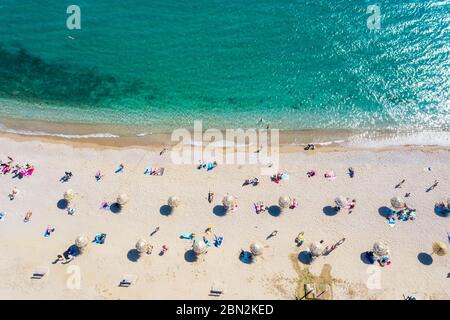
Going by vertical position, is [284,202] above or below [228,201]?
below

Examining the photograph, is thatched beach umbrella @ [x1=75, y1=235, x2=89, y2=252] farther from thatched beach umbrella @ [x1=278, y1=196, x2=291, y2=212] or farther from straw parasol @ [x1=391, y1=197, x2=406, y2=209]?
straw parasol @ [x1=391, y1=197, x2=406, y2=209]

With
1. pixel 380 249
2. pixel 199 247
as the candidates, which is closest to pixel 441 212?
pixel 380 249

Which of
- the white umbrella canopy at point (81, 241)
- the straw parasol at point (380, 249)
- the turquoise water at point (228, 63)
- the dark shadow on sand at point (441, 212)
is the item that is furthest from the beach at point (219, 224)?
the turquoise water at point (228, 63)

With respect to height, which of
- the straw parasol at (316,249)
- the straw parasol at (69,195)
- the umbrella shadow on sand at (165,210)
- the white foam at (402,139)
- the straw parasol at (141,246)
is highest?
the white foam at (402,139)

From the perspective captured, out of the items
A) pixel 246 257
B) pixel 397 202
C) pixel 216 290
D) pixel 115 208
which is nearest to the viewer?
pixel 216 290

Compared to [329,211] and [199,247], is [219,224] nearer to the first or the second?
[199,247]

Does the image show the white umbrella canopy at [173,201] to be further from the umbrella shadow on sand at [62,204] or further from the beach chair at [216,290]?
the umbrella shadow on sand at [62,204]

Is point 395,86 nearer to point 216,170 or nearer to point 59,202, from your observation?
point 216,170
